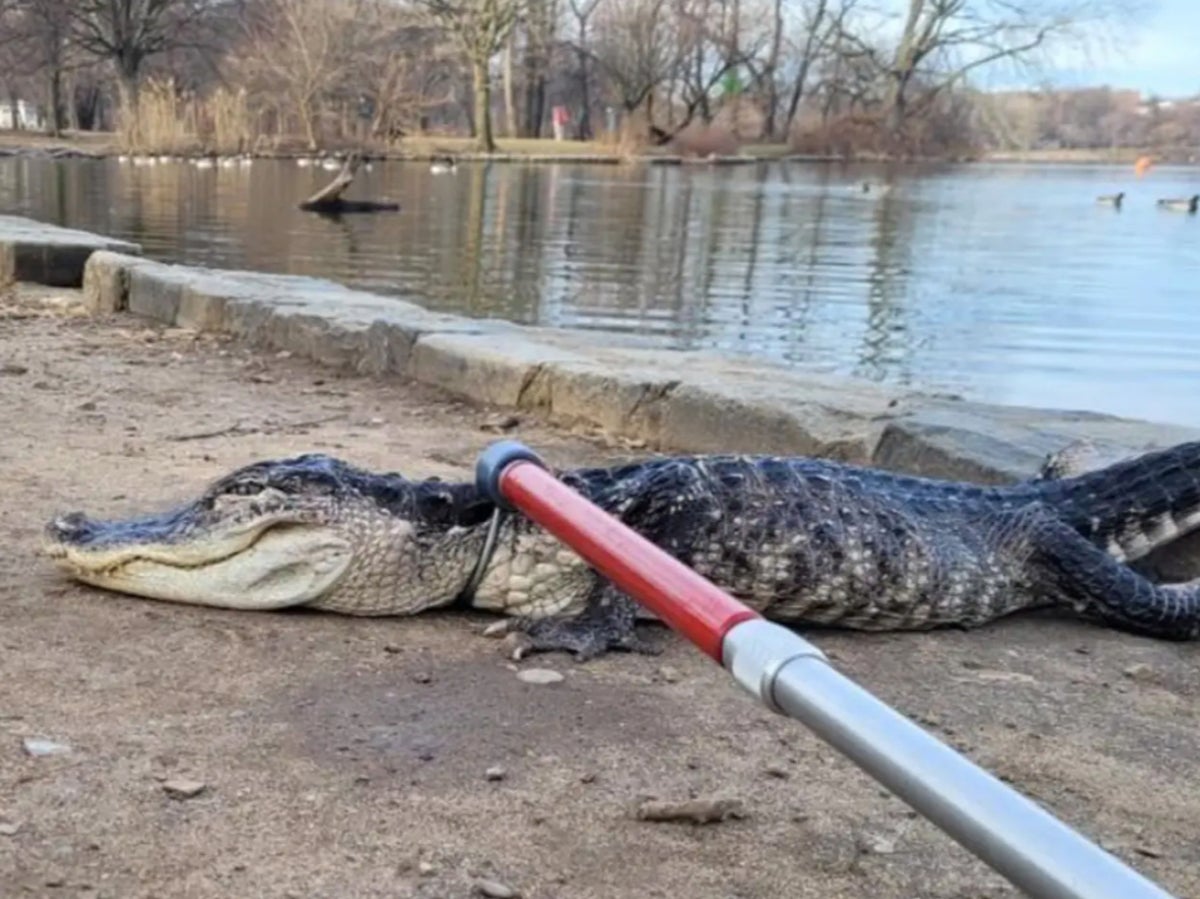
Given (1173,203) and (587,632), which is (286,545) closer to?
(587,632)

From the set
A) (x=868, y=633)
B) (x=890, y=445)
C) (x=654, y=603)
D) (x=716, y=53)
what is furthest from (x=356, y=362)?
(x=716, y=53)

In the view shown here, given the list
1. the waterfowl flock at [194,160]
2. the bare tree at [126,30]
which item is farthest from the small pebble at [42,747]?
the bare tree at [126,30]

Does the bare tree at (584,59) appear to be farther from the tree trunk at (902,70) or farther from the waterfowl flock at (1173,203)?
the waterfowl flock at (1173,203)

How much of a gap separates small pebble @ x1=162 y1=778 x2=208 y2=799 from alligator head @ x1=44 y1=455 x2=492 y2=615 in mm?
952

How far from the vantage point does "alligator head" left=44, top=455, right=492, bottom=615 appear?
3.27m

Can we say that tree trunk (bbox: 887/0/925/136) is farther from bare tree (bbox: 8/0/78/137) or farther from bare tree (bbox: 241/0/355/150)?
bare tree (bbox: 8/0/78/137)

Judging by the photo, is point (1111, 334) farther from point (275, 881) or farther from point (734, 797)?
point (275, 881)

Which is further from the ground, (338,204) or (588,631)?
(588,631)

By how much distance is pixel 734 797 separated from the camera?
2504 mm

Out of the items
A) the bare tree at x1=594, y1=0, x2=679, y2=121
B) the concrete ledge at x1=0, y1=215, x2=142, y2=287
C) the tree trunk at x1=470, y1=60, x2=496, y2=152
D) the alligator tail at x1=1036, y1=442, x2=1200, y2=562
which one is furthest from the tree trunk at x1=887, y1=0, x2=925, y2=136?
the alligator tail at x1=1036, y1=442, x2=1200, y2=562

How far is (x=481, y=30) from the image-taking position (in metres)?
51.9

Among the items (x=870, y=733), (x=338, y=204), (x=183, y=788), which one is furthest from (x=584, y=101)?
(x=870, y=733)

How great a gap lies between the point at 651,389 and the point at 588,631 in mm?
2455

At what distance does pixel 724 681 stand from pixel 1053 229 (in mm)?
20913
